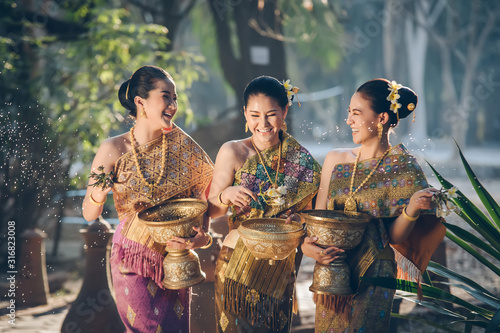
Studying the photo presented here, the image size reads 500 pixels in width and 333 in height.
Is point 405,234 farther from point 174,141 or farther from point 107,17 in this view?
point 107,17

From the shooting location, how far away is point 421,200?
7.95 ft

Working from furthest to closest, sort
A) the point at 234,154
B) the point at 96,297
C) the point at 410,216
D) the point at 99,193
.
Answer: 1. the point at 96,297
2. the point at 234,154
3. the point at 99,193
4. the point at 410,216

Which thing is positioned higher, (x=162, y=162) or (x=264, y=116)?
(x=264, y=116)

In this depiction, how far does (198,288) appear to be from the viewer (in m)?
3.80

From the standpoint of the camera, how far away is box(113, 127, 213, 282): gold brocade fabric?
2754mm

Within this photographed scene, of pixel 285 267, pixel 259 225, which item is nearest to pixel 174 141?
pixel 259 225

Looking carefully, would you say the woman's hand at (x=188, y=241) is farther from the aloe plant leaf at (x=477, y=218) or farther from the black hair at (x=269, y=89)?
the aloe plant leaf at (x=477, y=218)

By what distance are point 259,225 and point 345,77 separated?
84.0 feet

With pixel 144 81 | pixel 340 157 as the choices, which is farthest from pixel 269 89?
pixel 144 81

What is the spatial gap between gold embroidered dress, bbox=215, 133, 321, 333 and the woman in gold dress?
0.23 metres

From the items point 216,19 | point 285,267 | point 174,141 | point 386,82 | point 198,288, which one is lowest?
point 198,288

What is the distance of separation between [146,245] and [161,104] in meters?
0.79

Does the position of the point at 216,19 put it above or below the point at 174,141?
above

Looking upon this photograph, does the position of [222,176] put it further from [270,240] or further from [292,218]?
[270,240]
